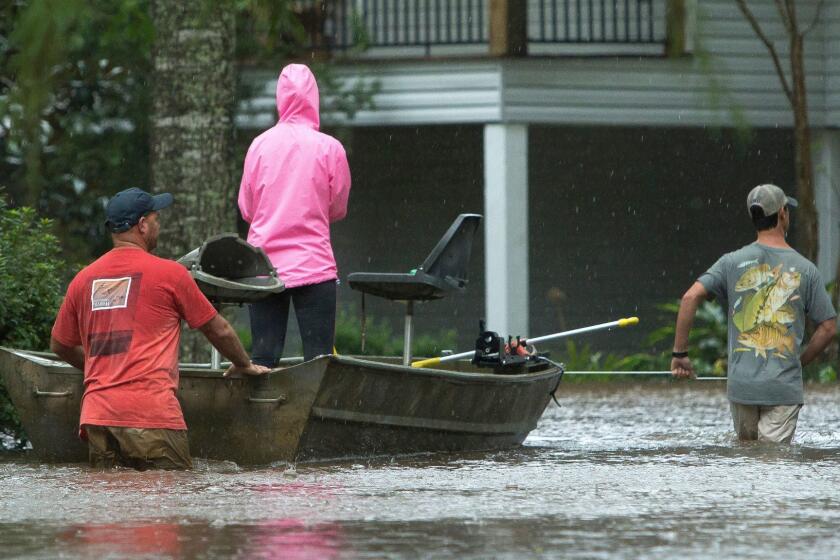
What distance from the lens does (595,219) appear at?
21.9 metres

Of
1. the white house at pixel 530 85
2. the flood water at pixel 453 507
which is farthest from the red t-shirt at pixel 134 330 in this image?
the white house at pixel 530 85

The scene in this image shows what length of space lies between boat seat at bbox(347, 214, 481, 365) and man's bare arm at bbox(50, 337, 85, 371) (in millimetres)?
1485

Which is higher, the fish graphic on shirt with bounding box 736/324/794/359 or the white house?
the white house

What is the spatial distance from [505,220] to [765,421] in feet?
30.4

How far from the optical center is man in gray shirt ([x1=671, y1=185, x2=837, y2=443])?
28.8 ft

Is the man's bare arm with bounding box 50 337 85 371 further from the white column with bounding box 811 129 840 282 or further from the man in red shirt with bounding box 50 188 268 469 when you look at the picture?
the white column with bounding box 811 129 840 282

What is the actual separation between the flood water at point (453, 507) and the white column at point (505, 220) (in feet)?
27.4

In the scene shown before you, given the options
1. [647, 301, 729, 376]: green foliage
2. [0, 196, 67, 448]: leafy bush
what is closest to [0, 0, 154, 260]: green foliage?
[647, 301, 729, 376]: green foliage

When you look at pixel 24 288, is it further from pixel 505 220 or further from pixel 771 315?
pixel 505 220

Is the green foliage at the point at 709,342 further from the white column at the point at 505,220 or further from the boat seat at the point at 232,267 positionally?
the boat seat at the point at 232,267

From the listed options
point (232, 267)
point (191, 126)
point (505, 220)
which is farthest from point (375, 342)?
point (232, 267)

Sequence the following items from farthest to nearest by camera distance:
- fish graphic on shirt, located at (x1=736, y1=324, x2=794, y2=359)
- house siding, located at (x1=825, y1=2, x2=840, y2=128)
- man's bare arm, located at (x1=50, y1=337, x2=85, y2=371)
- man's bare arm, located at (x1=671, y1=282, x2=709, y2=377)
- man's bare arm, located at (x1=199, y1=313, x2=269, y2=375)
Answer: house siding, located at (x1=825, y1=2, x2=840, y2=128), man's bare arm, located at (x1=671, y1=282, x2=709, y2=377), fish graphic on shirt, located at (x1=736, y1=324, x2=794, y2=359), man's bare arm, located at (x1=50, y1=337, x2=85, y2=371), man's bare arm, located at (x1=199, y1=313, x2=269, y2=375)

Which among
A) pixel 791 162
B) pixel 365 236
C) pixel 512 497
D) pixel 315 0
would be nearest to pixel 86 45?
pixel 315 0

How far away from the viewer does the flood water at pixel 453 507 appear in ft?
18.2
